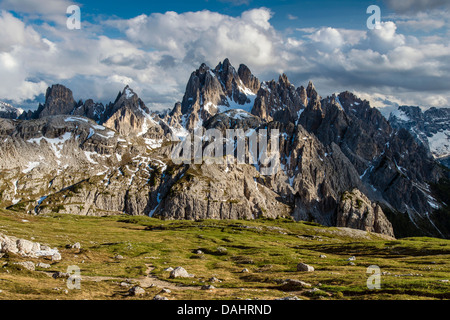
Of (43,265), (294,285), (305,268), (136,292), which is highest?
(136,292)

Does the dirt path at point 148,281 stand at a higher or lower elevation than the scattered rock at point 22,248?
lower

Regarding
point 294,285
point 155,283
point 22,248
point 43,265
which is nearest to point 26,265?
point 43,265

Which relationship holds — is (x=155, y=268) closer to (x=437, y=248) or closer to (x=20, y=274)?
(x=20, y=274)

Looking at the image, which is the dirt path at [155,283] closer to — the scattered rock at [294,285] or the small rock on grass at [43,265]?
the scattered rock at [294,285]

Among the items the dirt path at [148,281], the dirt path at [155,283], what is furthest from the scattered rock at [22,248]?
the dirt path at [155,283]

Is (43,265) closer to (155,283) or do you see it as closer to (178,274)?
(155,283)

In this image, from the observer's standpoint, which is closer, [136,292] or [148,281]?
[136,292]

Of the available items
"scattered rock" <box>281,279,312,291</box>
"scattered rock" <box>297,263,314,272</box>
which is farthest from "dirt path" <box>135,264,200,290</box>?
"scattered rock" <box>297,263,314,272</box>
